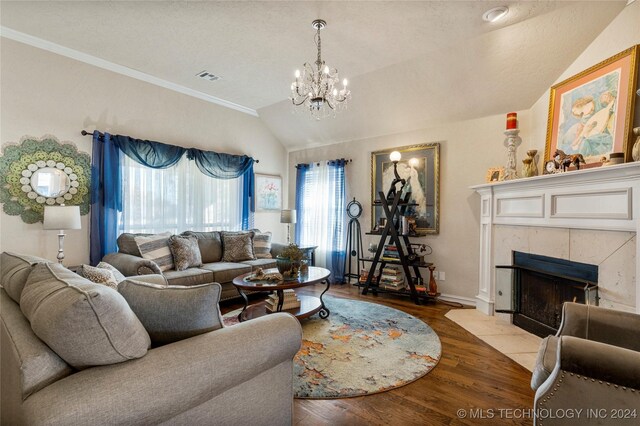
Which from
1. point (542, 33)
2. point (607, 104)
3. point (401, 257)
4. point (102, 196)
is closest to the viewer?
point (607, 104)

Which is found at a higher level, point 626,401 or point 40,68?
point 40,68

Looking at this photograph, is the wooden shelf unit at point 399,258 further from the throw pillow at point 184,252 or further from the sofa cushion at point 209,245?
the throw pillow at point 184,252

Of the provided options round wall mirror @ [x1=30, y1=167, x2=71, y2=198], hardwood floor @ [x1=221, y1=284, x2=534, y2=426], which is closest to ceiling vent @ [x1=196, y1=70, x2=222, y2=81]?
round wall mirror @ [x1=30, y1=167, x2=71, y2=198]

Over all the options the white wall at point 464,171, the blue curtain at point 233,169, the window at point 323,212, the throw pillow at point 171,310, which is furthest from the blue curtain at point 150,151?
the white wall at point 464,171

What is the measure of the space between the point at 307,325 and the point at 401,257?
1.66 metres

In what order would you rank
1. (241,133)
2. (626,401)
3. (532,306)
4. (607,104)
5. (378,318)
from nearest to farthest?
(626,401)
(607,104)
(532,306)
(378,318)
(241,133)

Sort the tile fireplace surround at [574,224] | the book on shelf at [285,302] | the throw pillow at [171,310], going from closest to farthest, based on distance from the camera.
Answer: the throw pillow at [171,310]
the tile fireplace surround at [574,224]
the book on shelf at [285,302]

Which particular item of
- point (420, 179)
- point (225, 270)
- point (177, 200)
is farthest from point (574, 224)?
point (177, 200)

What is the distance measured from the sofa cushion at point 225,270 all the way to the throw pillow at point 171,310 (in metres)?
2.57

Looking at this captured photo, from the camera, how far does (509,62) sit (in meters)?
3.24

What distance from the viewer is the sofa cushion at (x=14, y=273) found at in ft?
4.83

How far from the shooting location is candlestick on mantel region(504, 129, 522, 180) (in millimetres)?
3494

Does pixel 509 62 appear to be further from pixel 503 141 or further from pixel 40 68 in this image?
pixel 40 68

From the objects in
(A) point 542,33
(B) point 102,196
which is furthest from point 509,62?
(B) point 102,196
